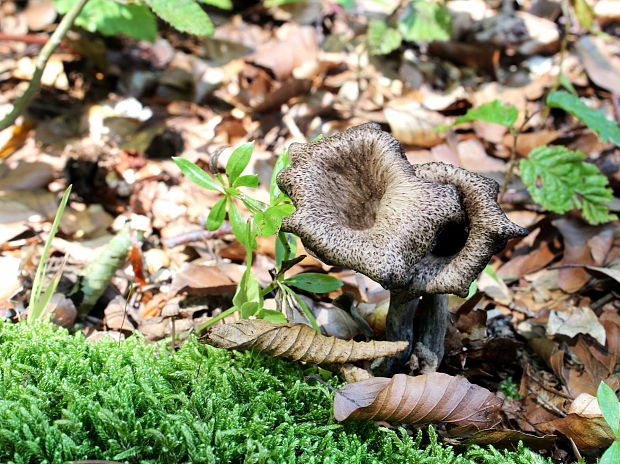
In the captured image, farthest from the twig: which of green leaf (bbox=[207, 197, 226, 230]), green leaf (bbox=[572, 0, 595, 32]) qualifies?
green leaf (bbox=[572, 0, 595, 32])

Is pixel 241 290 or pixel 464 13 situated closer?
pixel 241 290

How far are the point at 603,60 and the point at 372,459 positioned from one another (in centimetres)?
482

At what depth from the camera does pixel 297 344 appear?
227 centimetres

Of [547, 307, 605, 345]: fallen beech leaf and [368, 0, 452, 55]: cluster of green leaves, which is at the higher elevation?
[368, 0, 452, 55]: cluster of green leaves

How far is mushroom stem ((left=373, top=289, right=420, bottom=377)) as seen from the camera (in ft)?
7.88

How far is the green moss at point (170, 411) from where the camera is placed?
5.98 ft

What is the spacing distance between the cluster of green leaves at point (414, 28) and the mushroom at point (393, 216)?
3.07m

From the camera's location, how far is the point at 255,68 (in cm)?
523

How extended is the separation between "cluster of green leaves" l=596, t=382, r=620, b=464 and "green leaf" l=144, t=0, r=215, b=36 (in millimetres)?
3036

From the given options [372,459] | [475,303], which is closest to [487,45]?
[475,303]

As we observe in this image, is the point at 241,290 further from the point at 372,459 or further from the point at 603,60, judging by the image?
the point at 603,60

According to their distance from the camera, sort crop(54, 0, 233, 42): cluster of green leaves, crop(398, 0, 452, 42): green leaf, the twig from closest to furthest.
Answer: the twig
crop(54, 0, 233, 42): cluster of green leaves
crop(398, 0, 452, 42): green leaf

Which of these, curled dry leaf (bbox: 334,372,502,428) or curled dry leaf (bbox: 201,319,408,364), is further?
curled dry leaf (bbox: 201,319,408,364)

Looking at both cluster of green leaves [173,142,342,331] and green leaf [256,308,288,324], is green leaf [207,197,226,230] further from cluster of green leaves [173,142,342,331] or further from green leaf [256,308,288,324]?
green leaf [256,308,288,324]
